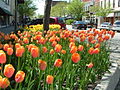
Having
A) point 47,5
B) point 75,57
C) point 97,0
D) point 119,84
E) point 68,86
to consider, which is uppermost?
point 97,0

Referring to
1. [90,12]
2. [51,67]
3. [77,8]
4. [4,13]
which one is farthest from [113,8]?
[51,67]

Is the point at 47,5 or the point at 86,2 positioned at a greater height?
the point at 86,2

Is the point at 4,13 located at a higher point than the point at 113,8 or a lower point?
lower

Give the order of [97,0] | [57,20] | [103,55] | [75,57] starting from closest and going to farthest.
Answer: [75,57], [103,55], [57,20], [97,0]

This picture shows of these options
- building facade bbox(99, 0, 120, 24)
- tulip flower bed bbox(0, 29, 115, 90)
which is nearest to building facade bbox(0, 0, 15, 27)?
building facade bbox(99, 0, 120, 24)

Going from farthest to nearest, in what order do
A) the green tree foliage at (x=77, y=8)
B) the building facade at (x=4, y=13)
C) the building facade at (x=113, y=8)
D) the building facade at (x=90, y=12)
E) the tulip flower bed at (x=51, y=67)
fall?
the green tree foliage at (x=77, y=8)
the building facade at (x=90, y=12)
the building facade at (x=113, y=8)
the building facade at (x=4, y=13)
the tulip flower bed at (x=51, y=67)

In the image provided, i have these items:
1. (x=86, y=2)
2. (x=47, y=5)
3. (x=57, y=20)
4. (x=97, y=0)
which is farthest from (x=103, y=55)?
(x=86, y=2)

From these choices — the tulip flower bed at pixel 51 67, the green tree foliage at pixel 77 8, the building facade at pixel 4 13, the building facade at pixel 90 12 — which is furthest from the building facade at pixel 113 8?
the tulip flower bed at pixel 51 67

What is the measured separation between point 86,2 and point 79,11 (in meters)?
7.30

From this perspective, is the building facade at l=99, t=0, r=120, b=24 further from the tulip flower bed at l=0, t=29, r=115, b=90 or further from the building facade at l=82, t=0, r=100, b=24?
the tulip flower bed at l=0, t=29, r=115, b=90

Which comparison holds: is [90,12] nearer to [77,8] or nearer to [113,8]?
[77,8]

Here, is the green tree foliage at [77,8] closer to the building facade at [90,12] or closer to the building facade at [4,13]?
the building facade at [90,12]

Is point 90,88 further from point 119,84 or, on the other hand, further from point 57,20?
point 57,20

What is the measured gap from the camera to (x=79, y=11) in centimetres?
7675
